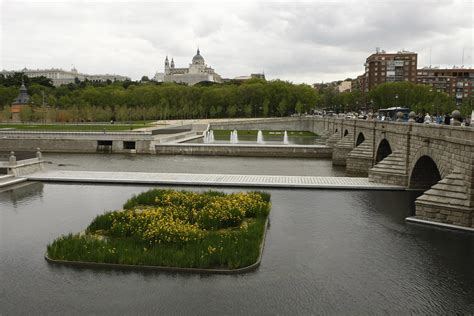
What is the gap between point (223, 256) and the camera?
14648 millimetres

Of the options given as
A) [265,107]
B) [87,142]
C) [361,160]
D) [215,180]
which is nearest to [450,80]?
[265,107]

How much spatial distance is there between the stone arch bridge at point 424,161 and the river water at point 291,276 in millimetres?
1277

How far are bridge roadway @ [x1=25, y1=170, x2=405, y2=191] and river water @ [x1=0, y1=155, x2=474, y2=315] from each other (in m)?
5.88

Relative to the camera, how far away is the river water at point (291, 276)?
12.2 m

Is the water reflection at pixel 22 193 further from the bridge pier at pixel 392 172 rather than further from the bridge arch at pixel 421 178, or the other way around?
A: the bridge arch at pixel 421 178

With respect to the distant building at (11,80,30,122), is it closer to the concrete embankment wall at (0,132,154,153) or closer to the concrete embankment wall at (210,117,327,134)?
the concrete embankment wall at (210,117,327,134)

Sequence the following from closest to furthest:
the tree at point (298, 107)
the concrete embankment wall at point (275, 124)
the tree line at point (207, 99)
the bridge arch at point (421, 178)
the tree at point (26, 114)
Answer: the bridge arch at point (421, 178)
the tree at point (26, 114)
the concrete embankment wall at point (275, 124)
the tree line at point (207, 99)
the tree at point (298, 107)

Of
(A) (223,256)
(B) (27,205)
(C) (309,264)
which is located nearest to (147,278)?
(A) (223,256)

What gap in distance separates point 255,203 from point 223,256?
630 cm

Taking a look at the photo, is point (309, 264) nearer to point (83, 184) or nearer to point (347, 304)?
point (347, 304)

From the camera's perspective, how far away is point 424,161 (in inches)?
1089

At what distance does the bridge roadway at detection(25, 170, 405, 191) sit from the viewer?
92.9 ft

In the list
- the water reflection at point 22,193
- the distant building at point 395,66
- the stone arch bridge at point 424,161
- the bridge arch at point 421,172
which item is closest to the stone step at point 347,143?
the stone arch bridge at point 424,161

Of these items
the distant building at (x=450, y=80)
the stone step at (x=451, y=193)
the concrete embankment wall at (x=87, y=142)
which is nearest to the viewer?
the stone step at (x=451, y=193)
